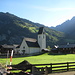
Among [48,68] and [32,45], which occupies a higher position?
[32,45]

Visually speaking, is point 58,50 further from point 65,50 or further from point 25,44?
point 25,44

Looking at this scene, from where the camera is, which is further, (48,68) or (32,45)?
(32,45)

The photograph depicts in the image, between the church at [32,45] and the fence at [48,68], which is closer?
the fence at [48,68]

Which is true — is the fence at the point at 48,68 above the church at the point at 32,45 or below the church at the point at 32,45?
below

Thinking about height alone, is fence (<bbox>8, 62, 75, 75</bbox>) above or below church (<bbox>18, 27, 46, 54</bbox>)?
below

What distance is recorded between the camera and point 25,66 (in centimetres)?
1581

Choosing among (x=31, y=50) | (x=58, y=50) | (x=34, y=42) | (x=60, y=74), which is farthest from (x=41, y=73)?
(x=58, y=50)

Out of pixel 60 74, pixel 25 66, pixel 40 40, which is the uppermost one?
pixel 40 40

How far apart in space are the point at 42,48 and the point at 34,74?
72922mm

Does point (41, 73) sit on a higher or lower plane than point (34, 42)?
lower

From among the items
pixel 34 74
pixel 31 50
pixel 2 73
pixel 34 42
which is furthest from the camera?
pixel 34 42

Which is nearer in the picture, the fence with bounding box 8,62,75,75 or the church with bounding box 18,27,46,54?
the fence with bounding box 8,62,75,75

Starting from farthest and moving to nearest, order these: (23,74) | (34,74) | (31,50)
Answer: (31,50), (34,74), (23,74)

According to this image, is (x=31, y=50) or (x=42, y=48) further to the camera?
(x=42, y=48)
